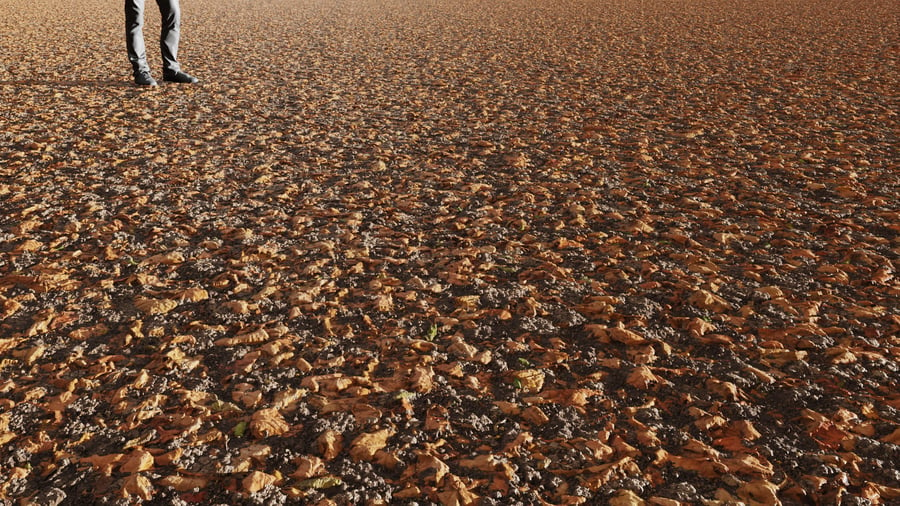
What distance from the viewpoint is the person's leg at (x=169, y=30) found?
6.81 metres

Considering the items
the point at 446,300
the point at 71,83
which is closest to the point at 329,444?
the point at 446,300

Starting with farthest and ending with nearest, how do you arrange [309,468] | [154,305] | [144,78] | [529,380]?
1. [144,78]
2. [154,305]
3. [529,380]
4. [309,468]

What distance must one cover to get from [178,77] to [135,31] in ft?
2.29

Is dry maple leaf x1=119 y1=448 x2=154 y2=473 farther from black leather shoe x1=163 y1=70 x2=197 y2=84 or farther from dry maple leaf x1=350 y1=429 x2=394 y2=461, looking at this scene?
black leather shoe x1=163 y1=70 x2=197 y2=84

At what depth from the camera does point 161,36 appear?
687 centimetres

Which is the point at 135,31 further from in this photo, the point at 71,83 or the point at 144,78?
the point at 71,83

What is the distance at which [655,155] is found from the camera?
517 centimetres

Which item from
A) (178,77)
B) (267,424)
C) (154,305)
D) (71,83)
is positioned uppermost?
(267,424)

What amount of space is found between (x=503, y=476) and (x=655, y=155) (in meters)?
3.81

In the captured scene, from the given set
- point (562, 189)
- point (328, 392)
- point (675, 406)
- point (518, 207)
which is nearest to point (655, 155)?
point (562, 189)

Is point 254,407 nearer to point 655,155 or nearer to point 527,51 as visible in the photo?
point 655,155

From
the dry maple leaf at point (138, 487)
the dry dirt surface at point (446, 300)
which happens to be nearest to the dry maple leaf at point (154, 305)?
the dry dirt surface at point (446, 300)

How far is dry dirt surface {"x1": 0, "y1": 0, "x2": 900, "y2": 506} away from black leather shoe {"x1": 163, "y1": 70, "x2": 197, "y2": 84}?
0.55 metres

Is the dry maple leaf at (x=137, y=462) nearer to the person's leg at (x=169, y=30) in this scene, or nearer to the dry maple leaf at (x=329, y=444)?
the dry maple leaf at (x=329, y=444)
